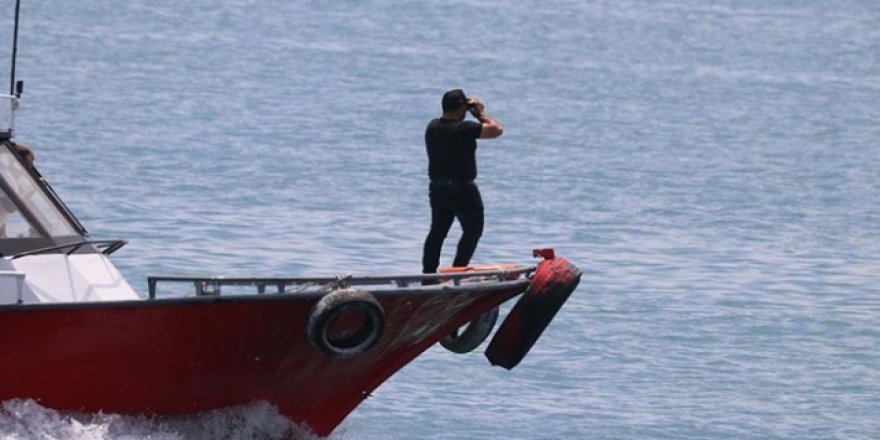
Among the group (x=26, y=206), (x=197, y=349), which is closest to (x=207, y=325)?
(x=197, y=349)

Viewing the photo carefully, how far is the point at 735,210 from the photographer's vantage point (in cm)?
3112

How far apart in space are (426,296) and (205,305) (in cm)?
148

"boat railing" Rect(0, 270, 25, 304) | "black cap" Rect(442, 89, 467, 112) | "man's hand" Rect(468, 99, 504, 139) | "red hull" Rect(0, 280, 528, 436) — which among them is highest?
"black cap" Rect(442, 89, 467, 112)

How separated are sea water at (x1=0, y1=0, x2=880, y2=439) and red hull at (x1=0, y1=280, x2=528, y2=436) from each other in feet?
0.54

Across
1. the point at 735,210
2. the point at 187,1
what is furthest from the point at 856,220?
the point at 187,1

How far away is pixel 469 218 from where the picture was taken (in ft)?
50.2

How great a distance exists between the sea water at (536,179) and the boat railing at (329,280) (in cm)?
87

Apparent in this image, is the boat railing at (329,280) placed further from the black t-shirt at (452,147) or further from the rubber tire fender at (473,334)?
the black t-shirt at (452,147)

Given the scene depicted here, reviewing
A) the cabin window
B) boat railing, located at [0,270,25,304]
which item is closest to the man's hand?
the cabin window

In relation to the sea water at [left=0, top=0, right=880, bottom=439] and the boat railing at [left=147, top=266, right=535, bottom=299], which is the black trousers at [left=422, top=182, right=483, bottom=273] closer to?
the boat railing at [left=147, top=266, right=535, bottom=299]

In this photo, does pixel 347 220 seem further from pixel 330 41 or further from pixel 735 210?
pixel 330 41

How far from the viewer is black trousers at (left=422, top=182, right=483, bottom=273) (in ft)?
50.0

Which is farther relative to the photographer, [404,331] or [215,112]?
[215,112]

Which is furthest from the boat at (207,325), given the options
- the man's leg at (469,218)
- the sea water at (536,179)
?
the man's leg at (469,218)
